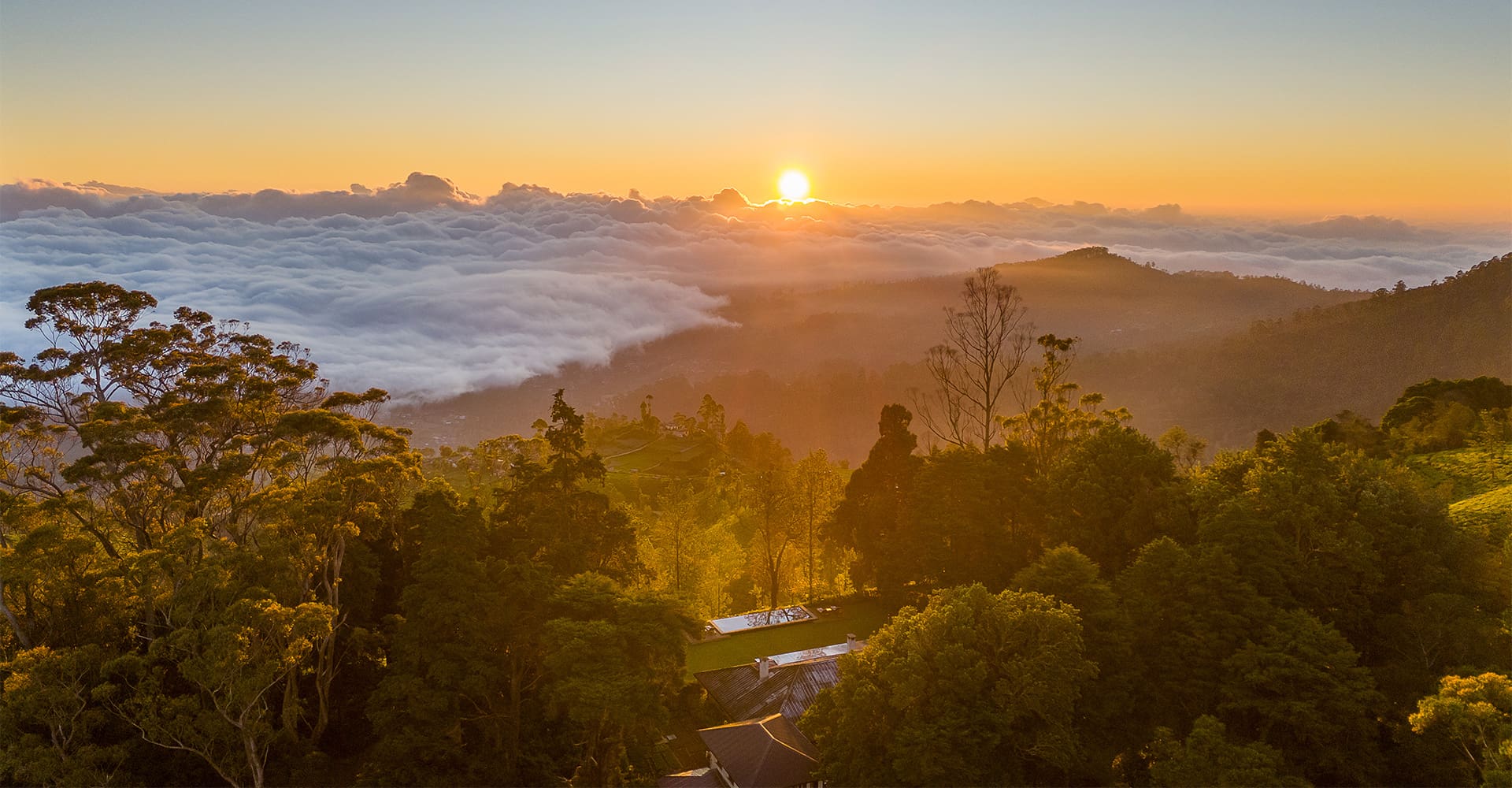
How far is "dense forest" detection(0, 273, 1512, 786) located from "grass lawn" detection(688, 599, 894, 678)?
4.24 metres

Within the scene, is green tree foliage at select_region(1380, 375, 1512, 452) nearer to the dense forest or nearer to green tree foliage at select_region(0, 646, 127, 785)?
the dense forest

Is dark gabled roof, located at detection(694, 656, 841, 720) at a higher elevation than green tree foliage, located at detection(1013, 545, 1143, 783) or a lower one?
lower

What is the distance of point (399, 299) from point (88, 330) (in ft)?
471

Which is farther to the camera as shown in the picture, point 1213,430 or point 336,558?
point 1213,430

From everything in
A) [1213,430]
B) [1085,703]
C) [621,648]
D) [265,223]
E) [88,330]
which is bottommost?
[1213,430]

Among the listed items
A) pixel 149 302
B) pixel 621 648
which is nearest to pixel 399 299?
pixel 149 302

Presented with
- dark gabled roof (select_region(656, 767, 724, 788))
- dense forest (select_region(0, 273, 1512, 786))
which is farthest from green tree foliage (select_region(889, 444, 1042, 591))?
dark gabled roof (select_region(656, 767, 724, 788))

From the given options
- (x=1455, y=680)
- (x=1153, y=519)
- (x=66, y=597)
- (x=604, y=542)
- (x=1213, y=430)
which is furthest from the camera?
(x=1213, y=430)

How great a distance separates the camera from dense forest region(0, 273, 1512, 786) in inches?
800

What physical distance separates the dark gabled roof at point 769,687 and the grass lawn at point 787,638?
1900 mm

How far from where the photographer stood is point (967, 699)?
21.4m

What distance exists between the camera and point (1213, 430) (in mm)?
126688

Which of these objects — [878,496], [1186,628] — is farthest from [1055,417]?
[1186,628]

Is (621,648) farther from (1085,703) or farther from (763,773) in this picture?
(1085,703)
